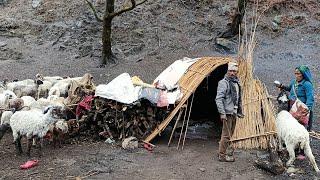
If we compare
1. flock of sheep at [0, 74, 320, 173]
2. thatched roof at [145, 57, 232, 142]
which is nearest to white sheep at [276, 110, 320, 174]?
flock of sheep at [0, 74, 320, 173]

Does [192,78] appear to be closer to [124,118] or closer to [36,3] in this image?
[124,118]

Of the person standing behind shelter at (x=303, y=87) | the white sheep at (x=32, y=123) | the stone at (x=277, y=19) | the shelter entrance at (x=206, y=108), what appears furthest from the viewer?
the stone at (x=277, y=19)

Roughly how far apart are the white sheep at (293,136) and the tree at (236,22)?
31.6 ft

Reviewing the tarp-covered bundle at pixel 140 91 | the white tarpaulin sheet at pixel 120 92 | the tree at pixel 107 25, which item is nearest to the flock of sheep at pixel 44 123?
the white tarpaulin sheet at pixel 120 92

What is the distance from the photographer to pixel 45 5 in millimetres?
21078

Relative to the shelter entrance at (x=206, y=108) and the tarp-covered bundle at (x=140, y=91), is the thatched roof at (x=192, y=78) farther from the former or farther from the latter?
the shelter entrance at (x=206, y=108)

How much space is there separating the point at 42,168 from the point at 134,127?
7.27ft

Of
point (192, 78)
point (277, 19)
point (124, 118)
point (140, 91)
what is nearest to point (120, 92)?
point (140, 91)

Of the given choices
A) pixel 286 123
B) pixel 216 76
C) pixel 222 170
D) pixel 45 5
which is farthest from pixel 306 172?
pixel 45 5

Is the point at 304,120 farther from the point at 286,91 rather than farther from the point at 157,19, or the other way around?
the point at 157,19

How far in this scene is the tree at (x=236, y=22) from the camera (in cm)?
1830

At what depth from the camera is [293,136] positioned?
28.9 feet

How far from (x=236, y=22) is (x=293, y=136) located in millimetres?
10593

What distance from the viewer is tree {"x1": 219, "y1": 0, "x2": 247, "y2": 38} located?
1830cm
